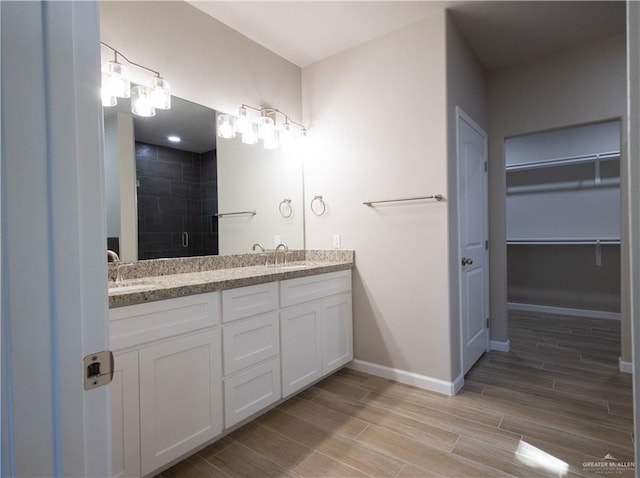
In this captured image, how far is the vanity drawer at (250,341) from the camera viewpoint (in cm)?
183

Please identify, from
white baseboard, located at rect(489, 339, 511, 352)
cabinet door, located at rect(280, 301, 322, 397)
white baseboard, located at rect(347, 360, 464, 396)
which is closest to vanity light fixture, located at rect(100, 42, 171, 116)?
cabinet door, located at rect(280, 301, 322, 397)

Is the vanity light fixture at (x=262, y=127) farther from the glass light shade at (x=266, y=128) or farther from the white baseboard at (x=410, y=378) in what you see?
the white baseboard at (x=410, y=378)

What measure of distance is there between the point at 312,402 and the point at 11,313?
7.20 ft

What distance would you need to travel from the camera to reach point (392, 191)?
2625 millimetres

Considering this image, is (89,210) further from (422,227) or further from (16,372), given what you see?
(422,227)

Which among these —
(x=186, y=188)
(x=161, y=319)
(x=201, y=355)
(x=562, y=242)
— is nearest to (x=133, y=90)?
(x=186, y=188)

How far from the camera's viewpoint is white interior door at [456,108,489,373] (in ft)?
8.62

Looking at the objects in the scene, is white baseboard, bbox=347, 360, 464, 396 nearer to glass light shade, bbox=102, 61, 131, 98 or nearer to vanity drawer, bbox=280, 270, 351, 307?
vanity drawer, bbox=280, 270, 351, 307

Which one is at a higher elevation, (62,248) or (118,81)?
(118,81)

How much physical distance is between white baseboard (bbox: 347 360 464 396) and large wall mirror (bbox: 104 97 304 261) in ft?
4.06

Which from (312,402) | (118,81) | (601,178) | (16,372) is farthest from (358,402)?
(601,178)

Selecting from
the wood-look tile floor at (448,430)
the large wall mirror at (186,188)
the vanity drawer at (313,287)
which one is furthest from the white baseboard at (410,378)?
the large wall mirror at (186,188)

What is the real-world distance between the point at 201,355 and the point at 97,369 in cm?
127

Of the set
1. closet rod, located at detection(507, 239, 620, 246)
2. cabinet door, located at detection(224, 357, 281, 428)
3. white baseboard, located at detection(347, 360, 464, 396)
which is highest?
closet rod, located at detection(507, 239, 620, 246)
